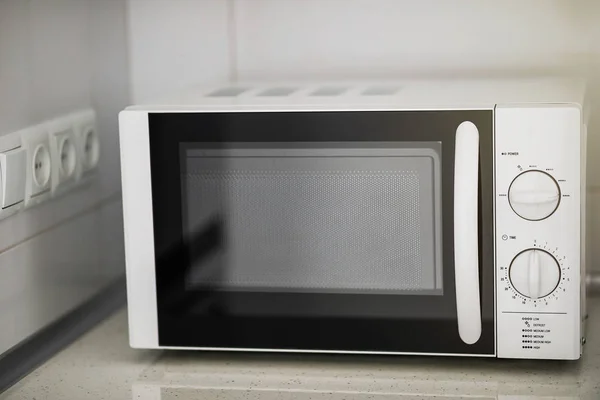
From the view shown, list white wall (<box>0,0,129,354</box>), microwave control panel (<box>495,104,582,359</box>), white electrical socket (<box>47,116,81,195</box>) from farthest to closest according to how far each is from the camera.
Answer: white electrical socket (<box>47,116,81,195</box>) → white wall (<box>0,0,129,354</box>) → microwave control panel (<box>495,104,582,359</box>)

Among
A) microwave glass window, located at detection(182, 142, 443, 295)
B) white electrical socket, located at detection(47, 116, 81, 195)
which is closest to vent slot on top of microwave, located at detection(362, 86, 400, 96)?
microwave glass window, located at detection(182, 142, 443, 295)

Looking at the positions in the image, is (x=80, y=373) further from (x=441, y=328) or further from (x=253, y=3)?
(x=253, y=3)

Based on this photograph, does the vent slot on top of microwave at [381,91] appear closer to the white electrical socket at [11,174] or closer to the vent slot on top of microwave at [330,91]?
the vent slot on top of microwave at [330,91]

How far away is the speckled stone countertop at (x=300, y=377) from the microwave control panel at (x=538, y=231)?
0.12ft

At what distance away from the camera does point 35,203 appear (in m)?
1.08

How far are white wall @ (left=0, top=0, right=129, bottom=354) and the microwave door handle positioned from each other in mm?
484

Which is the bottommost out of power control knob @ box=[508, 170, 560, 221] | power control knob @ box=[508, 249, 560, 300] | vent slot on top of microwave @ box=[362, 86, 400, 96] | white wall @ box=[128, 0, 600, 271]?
power control knob @ box=[508, 249, 560, 300]

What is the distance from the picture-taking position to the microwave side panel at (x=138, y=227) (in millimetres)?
996

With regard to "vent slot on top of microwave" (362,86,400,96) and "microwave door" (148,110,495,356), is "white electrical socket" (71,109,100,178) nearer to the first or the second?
"microwave door" (148,110,495,356)

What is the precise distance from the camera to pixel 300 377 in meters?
1.00

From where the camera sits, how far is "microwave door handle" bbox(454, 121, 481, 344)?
94 cm

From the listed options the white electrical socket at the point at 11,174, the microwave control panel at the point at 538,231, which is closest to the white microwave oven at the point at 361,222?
the microwave control panel at the point at 538,231

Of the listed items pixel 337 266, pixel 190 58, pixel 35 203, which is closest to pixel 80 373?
pixel 35 203

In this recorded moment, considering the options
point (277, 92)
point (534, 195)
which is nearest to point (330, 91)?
point (277, 92)
